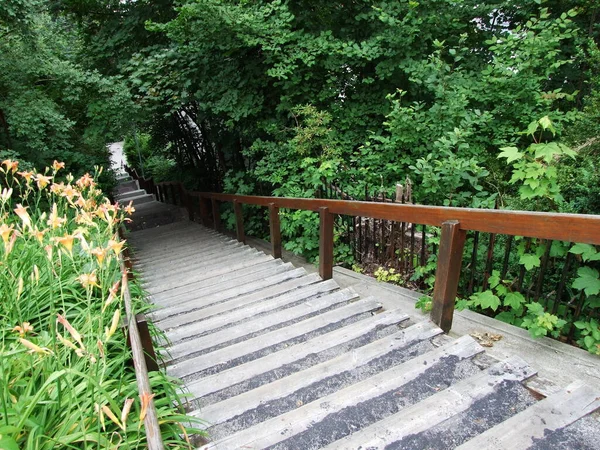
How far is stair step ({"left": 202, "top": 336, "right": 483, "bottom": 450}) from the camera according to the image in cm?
146

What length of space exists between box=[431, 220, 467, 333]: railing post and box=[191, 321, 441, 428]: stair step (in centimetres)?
9

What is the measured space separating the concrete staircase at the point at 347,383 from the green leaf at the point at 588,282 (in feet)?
1.50

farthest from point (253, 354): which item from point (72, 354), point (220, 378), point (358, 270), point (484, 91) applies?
point (484, 91)

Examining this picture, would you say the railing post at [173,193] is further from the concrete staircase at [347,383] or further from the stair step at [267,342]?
the stair step at [267,342]

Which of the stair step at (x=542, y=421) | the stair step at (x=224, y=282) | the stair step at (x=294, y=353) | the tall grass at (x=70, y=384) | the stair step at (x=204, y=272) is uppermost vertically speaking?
the tall grass at (x=70, y=384)

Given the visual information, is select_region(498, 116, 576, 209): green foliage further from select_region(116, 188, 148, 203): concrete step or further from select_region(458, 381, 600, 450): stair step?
select_region(116, 188, 148, 203): concrete step

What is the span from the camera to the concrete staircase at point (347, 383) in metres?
1.39

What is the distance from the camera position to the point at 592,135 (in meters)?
3.33

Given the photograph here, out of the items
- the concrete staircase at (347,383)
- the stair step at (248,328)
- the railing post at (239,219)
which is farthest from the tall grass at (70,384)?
the railing post at (239,219)

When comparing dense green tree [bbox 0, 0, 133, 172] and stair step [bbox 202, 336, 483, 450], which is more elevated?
dense green tree [bbox 0, 0, 133, 172]

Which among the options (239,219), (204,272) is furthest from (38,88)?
(204,272)

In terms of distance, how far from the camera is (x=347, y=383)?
72.0 inches

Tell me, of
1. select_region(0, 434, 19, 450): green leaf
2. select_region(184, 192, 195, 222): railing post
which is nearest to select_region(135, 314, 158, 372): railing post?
select_region(0, 434, 19, 450): green leaf

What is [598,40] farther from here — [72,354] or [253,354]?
[72,354]
